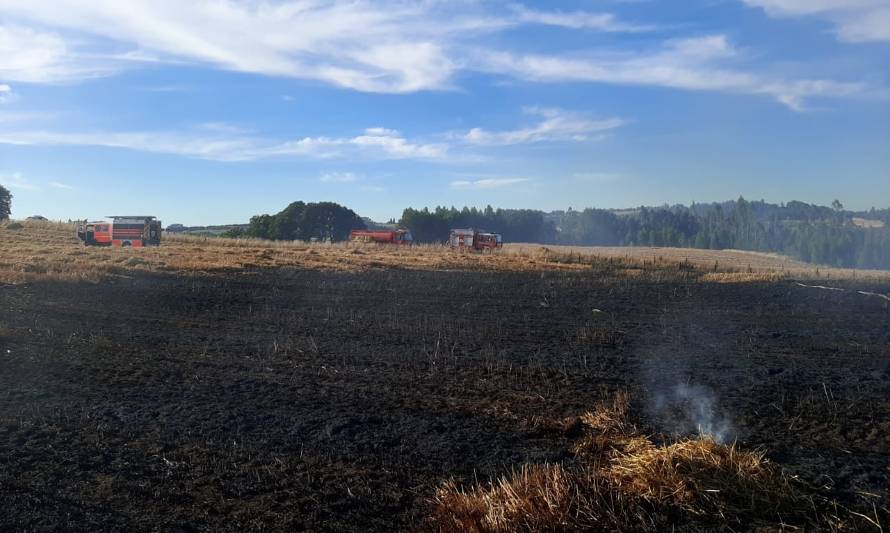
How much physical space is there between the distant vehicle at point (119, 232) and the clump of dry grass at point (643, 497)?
33.9 metres

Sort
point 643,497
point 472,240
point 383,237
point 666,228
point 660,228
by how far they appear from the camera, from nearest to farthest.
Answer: point 643,497 < point 472,240 < point 383,237 < point 666,228 < point 660,228

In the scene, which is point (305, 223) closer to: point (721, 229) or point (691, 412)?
point (721, 229)

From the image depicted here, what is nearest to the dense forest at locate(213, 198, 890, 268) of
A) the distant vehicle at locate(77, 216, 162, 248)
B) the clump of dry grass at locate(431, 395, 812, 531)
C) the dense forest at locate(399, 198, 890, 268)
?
the dense forest at locate(399, 198, 890, 268)

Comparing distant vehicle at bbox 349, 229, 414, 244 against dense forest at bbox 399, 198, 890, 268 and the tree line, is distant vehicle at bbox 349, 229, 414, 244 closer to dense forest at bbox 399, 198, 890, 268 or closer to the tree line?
the tree line

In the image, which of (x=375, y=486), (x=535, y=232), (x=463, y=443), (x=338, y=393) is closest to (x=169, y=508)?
(x=375, y=486)

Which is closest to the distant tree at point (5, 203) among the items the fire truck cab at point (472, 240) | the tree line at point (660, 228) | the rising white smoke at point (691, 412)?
the tree line at point (660, 228)

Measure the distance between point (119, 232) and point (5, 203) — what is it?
80.0ft

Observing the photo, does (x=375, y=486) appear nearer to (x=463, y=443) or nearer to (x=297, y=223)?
(x=463, y=443)

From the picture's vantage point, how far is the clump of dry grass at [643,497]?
13.0ft

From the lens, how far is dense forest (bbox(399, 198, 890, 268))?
50.1 metres

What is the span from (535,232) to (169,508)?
8883 cm

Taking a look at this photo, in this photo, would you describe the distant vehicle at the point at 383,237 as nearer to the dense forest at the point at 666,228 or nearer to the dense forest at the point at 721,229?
the dense forest at the point at 666,228

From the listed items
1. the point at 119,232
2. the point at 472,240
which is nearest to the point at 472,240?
the point at 472,240

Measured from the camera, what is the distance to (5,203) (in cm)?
5172
